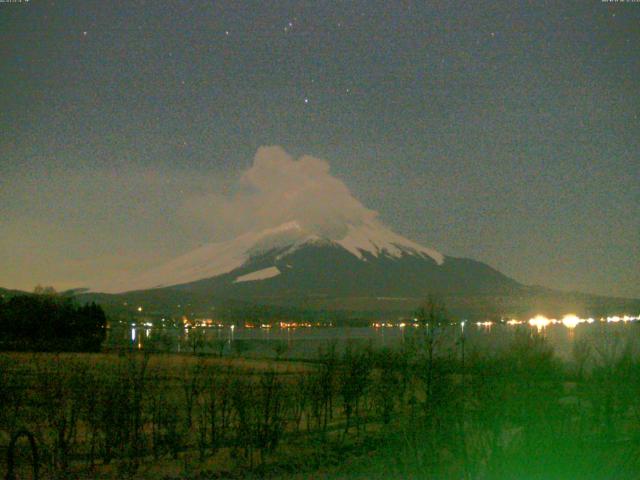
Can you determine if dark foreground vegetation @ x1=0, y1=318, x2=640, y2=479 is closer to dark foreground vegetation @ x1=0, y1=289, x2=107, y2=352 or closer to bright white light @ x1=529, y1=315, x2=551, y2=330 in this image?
bright white light @ x1=529, y1=315, x2=551, y2=330

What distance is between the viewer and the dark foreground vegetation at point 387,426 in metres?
6.64

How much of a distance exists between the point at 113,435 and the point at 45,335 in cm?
4059

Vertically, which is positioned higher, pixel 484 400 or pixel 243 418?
pixel 484 400

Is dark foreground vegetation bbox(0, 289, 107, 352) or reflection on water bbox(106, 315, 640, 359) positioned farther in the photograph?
dark foreground vegetation bbox(0, 289, 107, 352)

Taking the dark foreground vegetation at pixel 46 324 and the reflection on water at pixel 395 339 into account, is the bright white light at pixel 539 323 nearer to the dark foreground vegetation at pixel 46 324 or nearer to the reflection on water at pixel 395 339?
the reflection on water at pixel 395 339

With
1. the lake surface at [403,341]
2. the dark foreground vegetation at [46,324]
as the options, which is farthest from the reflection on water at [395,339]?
the dark foreground vegetation at [46,324]

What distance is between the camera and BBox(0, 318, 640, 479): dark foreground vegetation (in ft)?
21.8

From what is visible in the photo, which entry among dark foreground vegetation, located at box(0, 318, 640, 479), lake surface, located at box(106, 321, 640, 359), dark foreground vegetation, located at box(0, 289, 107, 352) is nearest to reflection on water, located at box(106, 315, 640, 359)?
lake surface, located at box(106, 321, 640, 359)

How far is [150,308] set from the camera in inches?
6339

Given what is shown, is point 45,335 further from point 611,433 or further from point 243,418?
point 611,433

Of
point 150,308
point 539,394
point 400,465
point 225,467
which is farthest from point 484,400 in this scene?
point 150,308

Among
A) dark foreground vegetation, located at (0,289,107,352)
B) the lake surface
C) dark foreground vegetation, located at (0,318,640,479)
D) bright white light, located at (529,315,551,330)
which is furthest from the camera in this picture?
dark foreground vegetation, located at (0,289,107,352)

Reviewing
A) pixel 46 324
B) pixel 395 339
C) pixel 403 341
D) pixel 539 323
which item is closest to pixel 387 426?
pixel 403 341

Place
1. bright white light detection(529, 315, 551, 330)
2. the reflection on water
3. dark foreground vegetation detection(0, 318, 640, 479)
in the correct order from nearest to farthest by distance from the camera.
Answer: dark foreground vegetation detection(0, 318, 640, 479), bright white light detection(529, 315, 551, 330), the reflection on water
